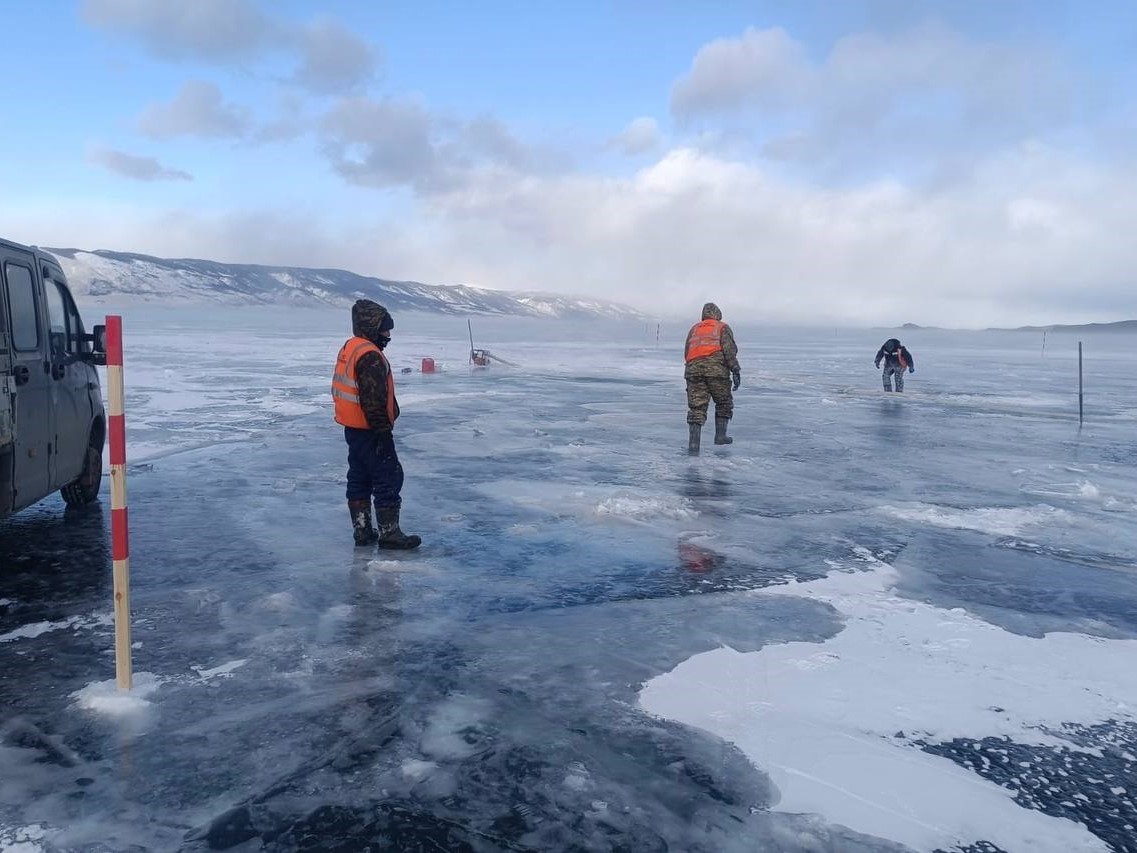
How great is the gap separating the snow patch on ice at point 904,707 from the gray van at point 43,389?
4.06 metres

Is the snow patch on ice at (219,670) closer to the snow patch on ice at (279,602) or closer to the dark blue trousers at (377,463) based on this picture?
the snow patch on ice at (279,602)

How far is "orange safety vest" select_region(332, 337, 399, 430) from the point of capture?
231 inches

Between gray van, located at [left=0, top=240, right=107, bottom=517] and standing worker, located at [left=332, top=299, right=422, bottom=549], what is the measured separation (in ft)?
5.17

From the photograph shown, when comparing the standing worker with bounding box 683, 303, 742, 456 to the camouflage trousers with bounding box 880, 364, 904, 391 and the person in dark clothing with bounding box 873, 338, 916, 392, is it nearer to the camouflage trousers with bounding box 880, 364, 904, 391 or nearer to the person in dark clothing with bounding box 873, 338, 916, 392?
the person in dark clothing with bounding box 873, 338, 916, 392

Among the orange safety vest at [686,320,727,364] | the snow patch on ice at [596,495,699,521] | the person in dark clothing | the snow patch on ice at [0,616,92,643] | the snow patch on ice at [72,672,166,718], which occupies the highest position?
the orange safety vest at [686,320,727,364]

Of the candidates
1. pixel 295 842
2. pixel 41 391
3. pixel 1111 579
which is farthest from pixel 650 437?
pixel 295 842

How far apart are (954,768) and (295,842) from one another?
236 centimetres

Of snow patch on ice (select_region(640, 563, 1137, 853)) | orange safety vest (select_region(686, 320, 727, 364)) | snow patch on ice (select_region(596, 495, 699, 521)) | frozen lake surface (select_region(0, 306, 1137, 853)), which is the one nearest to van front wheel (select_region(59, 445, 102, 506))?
frozen lake surface (select_region(0, 306, 1137, 853))

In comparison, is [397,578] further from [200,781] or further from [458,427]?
[458,427]

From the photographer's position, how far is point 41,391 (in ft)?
19.2

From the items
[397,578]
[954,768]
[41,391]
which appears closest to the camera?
[954,768]

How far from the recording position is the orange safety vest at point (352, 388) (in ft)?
19.2

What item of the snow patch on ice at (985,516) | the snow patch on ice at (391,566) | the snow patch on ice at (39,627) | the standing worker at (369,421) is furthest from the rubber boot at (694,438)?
the snow patch on ice at (39,627)

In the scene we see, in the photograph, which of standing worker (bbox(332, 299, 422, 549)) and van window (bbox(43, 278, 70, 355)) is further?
van window (bbox(43, 278, 70, 355))
